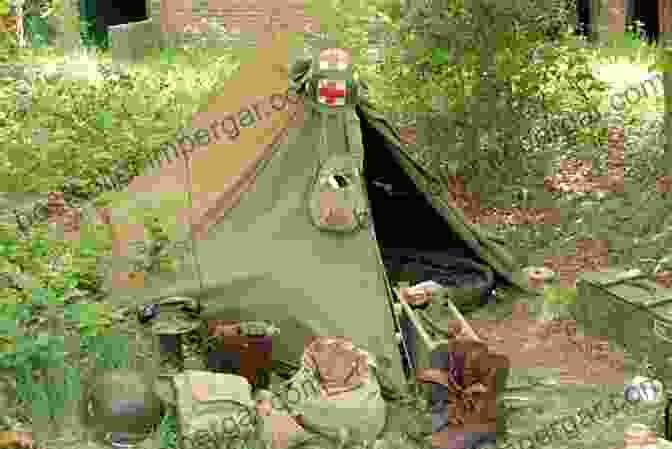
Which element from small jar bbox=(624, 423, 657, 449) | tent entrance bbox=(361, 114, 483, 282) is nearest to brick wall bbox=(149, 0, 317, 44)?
tent entrance bbox=(361, 114, 483, 282)

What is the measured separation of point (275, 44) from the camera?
6.73 m

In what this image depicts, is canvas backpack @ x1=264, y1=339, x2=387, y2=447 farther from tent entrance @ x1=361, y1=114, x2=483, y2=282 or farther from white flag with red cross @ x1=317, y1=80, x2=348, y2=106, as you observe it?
tent entrance @ x1=361, y1=114, x2=483, y2=282

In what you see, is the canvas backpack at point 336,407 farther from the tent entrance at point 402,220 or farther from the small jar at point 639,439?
the tent entrance at point 402,220

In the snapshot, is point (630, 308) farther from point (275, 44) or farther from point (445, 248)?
point (275, 44)

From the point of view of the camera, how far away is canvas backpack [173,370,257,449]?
4.97 meters

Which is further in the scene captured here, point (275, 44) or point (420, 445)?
point (275, 44)

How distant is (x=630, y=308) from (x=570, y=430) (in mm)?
1203

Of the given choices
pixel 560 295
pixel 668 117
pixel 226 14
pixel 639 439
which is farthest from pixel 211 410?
pixel 226 14

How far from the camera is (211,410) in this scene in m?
5.05

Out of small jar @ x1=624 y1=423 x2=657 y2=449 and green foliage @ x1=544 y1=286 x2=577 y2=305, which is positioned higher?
small jar @ x1=624 y1=423 x2=657 y2=449

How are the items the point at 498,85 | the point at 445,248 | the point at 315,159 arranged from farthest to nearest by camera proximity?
1. the point at 498,85
2. the point at 445,248
3. the point at 315,159

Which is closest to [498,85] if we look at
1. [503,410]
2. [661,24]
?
[661,24]

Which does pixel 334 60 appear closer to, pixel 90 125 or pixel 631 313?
pixel 631 313

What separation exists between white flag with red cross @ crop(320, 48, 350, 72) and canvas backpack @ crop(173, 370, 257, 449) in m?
2.11
